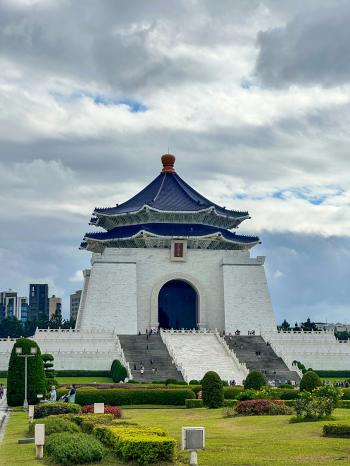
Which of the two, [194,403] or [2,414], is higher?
[194,403]

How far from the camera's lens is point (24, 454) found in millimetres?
15359

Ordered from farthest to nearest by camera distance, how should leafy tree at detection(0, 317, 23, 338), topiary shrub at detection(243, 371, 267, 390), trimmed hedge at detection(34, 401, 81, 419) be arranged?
leafy tree at detection(0, 317, 23, 338), topiary shrub at detection(243, 371, 267, 390), trimmed hedge at detection(34, 401, 81, 419)

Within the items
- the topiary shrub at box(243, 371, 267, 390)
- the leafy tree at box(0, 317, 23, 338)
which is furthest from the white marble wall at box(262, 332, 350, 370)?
the leafy tree at box(0, 317, 23, 338)

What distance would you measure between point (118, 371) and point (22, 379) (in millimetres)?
13917

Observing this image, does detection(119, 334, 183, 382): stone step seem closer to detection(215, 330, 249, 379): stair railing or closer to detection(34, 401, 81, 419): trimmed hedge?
detection(215, 330, 249, 379): stair railing

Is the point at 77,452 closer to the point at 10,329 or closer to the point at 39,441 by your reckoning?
Answer: the point at 39,441

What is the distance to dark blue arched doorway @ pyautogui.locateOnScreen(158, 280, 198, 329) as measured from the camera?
61.7 metres

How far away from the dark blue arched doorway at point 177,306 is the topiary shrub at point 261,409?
37908 millimetres

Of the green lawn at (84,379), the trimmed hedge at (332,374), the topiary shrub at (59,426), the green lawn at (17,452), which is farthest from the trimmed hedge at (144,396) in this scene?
the trimmed hedge at (332,374)

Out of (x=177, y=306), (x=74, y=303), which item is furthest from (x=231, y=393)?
(x=74, y=303)

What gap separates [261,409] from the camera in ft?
74.7

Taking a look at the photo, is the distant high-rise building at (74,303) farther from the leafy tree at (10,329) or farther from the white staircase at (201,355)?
the white staircase at (201,355)

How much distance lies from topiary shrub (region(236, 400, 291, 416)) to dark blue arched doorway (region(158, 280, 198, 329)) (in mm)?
37908

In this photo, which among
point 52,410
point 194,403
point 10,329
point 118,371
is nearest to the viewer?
point 52,410
